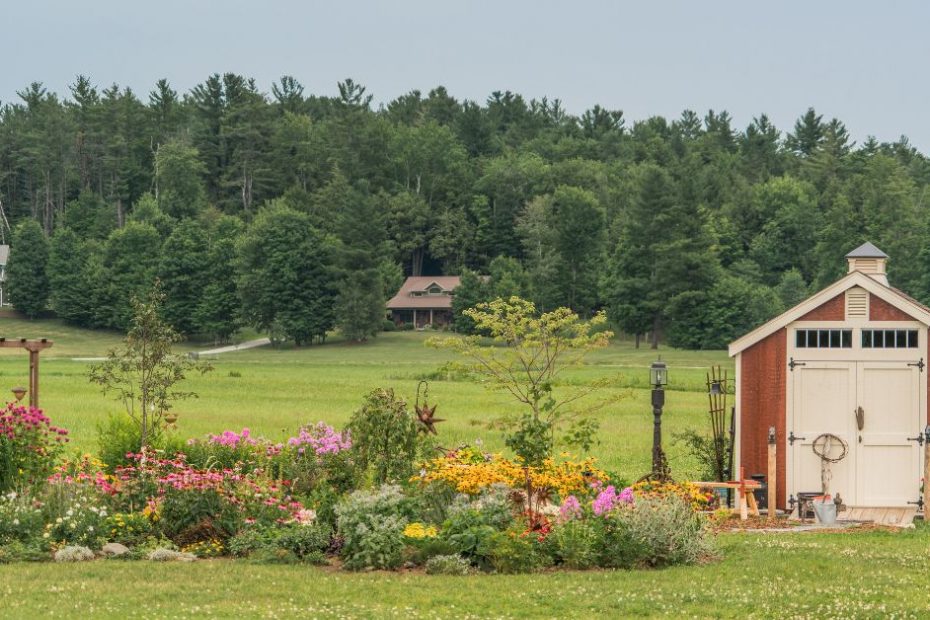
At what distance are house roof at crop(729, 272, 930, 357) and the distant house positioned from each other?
97.0m

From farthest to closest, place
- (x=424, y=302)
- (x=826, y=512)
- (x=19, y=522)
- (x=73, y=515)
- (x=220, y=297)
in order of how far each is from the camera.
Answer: (x=424, y=302)
(x=220, y=297)
(x=826, y=512)
(x=73, y=515)
(x=19, y=522)

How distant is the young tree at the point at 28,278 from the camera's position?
121 m

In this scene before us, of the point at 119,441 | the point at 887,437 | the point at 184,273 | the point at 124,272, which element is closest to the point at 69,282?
the point at 124,272

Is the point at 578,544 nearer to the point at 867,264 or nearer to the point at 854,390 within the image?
the point at 854,390

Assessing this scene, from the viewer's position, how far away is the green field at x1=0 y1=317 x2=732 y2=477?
39000 millimetres

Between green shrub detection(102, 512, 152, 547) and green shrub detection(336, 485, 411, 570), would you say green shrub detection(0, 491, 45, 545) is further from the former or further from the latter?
green shrub detection(336, 485, 411, 570)

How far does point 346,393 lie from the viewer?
57156 millimetres

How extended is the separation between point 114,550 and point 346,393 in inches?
1568

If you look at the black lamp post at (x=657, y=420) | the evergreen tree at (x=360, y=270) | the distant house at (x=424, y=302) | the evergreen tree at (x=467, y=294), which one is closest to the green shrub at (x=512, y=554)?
the black lamp post at (x=657, y=420)

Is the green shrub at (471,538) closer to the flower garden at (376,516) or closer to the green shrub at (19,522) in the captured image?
the flower garden at (376,516)

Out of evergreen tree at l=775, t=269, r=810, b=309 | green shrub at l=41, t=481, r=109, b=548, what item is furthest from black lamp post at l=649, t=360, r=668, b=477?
evergreen tree at l=775, t=269, r=810, b=309

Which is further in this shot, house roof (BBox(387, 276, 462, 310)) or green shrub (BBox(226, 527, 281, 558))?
house roof (BBox(387, 276, 462, 310))

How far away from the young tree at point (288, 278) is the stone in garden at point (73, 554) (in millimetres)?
87134

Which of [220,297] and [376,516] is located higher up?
[220,297]
